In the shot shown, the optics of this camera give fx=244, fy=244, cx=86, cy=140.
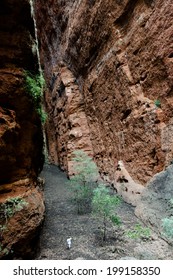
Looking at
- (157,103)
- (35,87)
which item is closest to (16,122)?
(35,87)

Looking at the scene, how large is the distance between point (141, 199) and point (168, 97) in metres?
3.65

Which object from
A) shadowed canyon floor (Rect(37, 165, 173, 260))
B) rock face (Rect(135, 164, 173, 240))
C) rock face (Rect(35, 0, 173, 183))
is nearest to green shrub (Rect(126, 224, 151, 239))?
shadowed canyon floor (Rect(37, 165, 173, 260))

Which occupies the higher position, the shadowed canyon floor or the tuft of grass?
the tuft of grass

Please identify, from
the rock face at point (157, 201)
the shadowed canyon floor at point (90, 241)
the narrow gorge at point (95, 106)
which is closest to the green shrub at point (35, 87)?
the narrow gorge at point (95, 106)

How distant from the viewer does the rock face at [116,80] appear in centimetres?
862

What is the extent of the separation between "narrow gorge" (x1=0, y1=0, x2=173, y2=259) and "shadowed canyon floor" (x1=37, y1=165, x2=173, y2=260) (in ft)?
0.55

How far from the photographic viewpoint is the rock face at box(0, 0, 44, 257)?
17.3 feet

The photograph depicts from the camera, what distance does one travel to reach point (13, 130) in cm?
553

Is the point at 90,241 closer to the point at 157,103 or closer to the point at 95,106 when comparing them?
the point at 157,103

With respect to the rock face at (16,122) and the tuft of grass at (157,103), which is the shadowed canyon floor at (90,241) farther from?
the tuft of grass at (157,103)

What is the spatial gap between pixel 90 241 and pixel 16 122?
3905mm

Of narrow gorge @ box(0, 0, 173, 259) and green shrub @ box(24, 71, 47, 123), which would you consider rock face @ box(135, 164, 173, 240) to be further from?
green shrub @ box(24, 71, 47, 123)

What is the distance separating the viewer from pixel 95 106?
47.3 feet
